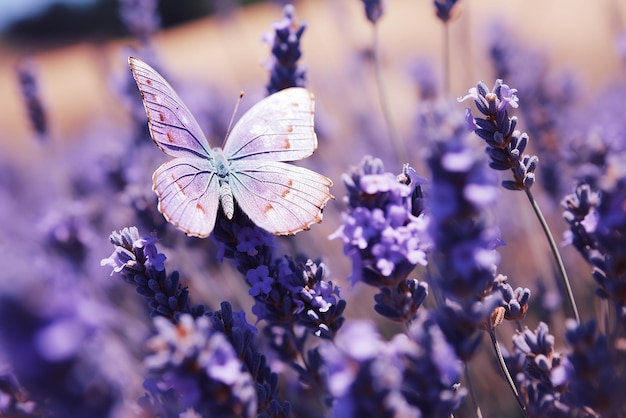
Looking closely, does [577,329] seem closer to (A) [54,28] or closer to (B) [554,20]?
(B) [554,20]

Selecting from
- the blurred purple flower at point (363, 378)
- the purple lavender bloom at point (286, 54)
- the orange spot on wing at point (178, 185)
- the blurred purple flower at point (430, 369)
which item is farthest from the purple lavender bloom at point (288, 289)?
the purple lavender bloom at point (286, 54)

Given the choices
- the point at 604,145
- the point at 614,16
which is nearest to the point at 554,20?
the point at 614,16

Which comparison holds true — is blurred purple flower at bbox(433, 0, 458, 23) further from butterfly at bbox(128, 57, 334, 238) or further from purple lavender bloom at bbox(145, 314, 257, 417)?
purple lavender bloom at bbox(145, 314, 257, 417)

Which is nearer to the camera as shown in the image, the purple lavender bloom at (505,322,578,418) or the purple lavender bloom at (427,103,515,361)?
Answer: the purple lavender bloom at (427,103,515,361)

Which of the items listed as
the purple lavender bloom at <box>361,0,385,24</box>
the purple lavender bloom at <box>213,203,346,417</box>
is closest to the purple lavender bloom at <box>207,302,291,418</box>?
the purple lavender bloom at <box>213,203,346,417</box>

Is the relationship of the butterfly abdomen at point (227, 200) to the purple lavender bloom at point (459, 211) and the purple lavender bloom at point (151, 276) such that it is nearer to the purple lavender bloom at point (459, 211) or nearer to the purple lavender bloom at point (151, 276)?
the purple lavender bloom at point (151, 276)

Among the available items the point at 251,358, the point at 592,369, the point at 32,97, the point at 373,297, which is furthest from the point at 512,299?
the point at 32,97
